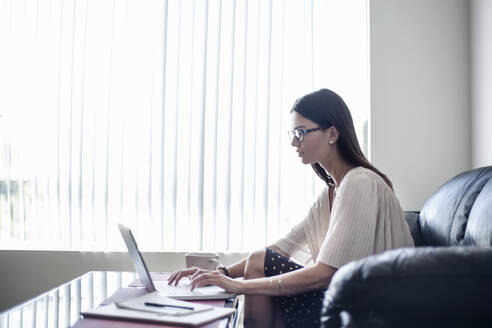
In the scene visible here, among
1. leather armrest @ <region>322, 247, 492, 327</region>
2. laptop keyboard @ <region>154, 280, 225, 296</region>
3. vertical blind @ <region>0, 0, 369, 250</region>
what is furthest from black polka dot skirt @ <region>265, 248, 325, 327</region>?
vertical blind @ <region>0, 0, 369, 250</region>

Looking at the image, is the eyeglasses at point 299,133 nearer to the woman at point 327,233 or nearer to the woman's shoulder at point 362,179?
the woman at point 327,233

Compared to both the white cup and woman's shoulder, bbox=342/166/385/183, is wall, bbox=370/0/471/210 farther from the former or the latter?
the white cup

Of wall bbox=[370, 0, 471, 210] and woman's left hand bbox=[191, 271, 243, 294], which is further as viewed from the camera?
wall bbox=[370, 0, 471, 210]

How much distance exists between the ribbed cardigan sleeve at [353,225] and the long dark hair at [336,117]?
171 millimetres

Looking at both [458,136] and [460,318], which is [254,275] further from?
[458,136]

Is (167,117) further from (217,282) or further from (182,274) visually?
(217,282)

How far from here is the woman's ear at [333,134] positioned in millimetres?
1692

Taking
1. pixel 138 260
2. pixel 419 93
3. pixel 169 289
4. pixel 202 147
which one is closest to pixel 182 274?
pixel 169 289

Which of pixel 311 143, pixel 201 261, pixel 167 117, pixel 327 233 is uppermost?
pixel 167 117

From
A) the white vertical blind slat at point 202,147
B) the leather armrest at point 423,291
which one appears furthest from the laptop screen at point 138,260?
the white vertical blind slat at point 202,147

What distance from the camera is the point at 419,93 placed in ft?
9.23

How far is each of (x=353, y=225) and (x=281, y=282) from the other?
29 centimetres

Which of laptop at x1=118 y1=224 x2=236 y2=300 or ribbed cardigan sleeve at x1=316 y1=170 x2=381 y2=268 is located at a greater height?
ribbed cardigan sleeve at x1=316 y1=170 x2=381 y2=268

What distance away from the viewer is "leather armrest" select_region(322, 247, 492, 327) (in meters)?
0.76
